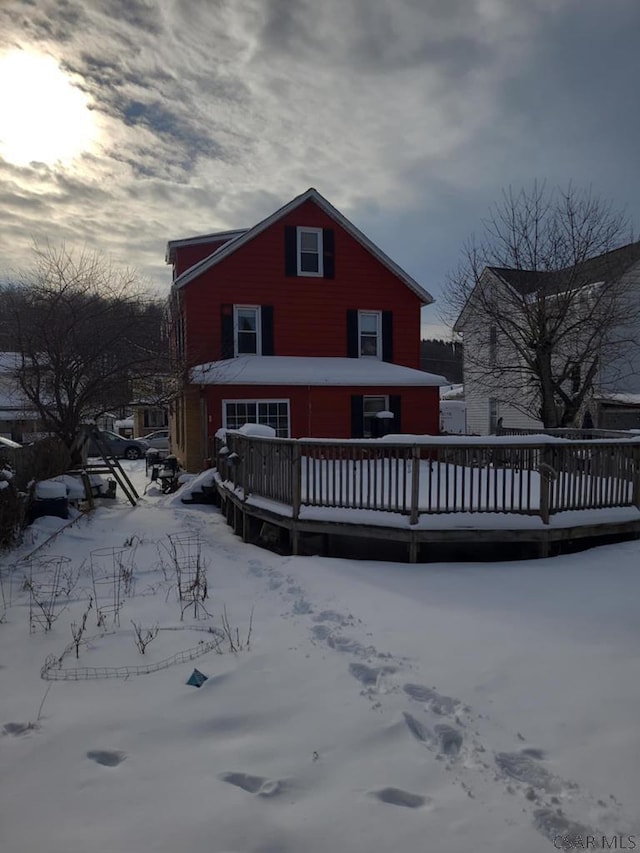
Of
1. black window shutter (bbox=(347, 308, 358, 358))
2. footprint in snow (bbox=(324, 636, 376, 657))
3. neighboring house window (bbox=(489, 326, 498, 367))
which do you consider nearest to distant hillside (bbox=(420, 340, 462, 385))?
neighboring house window (bbox=(489, 326, 498, 367))

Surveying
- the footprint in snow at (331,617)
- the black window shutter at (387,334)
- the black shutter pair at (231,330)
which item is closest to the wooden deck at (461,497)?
the footprint in snow at (331,617)

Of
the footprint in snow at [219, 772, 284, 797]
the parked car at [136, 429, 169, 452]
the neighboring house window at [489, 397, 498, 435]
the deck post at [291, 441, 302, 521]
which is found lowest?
the footprint in snow at [219, 772, 284, 797]

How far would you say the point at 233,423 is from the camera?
15.3 metres

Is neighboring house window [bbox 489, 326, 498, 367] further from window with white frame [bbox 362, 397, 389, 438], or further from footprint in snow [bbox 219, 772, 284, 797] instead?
footprint in snow [bbox 219, 772, 284, 797]

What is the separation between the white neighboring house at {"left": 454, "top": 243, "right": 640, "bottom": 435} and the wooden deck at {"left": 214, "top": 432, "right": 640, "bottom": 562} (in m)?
10.1

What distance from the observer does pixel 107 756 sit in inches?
114

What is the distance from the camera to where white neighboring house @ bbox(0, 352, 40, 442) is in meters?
14.0

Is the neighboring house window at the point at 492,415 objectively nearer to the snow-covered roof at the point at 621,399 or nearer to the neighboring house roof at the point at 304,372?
the snow-covered roof at the point at 621,399

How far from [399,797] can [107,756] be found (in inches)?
63.1

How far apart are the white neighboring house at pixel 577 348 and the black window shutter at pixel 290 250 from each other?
6070 millimetres

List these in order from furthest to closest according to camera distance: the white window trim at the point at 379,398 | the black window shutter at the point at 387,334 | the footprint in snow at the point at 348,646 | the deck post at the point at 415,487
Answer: the black window shutter at the point at 387,334, the white window trim at the point at 379,398, the deck post at the point at 415,487, the footprint in snow at the point at 348,646

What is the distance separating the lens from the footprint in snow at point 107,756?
2.84 metres

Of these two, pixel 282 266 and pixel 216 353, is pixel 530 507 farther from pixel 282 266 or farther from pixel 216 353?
pixel 282 266

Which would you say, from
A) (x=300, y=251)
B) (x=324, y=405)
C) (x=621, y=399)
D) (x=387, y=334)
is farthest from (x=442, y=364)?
(x=324, y=405)
